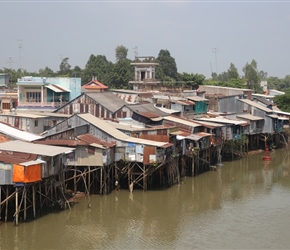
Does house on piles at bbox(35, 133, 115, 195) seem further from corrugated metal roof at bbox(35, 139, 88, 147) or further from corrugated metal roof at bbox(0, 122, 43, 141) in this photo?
corrugated metal roof at bbox(0, 122, 43, 141)

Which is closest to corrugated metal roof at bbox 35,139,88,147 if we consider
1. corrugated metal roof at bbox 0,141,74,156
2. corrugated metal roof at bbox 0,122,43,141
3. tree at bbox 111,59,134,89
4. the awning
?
corrugated metal roof at bbox 0,122,43,141

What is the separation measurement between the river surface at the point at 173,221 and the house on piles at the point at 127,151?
1133mm

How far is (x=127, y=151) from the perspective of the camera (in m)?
28.7

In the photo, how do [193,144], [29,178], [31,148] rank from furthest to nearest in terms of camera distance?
[193,144] < [31,148] < [29,178]

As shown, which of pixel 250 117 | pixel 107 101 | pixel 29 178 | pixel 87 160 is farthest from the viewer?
pixel 250 117

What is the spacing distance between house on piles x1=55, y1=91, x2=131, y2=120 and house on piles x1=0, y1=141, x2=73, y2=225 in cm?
1014

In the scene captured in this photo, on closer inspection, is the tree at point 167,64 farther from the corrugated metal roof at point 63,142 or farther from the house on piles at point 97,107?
the corrugated metal roof at point 63,142

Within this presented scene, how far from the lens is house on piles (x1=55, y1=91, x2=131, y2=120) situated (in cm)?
3594

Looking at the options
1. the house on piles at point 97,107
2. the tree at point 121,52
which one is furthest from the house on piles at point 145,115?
the tree at point 121,52

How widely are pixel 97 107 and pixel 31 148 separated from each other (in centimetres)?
1306

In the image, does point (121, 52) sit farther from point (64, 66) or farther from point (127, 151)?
point (127, 151)

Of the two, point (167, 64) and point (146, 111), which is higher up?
point (167, 64)

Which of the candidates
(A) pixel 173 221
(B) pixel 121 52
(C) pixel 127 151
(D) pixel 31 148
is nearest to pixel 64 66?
(B) pixel 121 52

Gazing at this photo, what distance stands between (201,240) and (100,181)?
849cm
